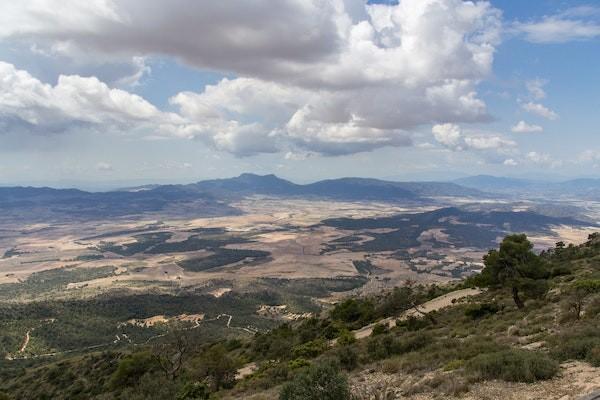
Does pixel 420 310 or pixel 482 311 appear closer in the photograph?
pixel 482 311

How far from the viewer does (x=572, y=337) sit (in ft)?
60.3

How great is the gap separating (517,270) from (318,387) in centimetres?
2552

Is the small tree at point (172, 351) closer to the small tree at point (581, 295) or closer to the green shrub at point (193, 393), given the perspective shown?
the green shrub at point (193, 393)

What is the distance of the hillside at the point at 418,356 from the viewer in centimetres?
1501

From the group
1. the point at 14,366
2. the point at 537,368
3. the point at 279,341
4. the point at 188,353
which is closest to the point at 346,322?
the point at 279,341

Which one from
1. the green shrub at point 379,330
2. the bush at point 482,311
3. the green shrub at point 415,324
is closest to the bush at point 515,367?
the bush at point 482,311

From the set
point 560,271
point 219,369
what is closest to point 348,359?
point 219,369

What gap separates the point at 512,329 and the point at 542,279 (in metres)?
11.4

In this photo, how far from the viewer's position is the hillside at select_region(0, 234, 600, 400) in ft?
49.2

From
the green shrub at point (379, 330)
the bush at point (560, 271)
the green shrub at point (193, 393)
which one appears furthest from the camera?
the bush at point (560, 271)

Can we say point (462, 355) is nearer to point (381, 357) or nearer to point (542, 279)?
point (381, 357)

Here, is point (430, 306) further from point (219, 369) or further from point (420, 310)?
point (219, 369)

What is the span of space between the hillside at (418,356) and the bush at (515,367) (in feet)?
0.12

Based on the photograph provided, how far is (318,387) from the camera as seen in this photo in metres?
14.5
